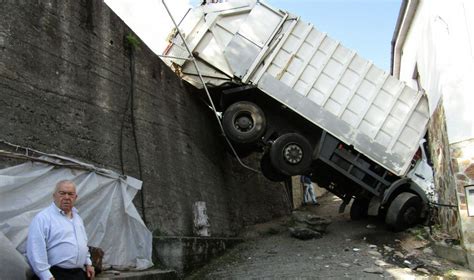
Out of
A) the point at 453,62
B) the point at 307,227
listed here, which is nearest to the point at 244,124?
the point at 307,227

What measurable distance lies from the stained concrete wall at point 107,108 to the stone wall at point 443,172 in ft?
13.4

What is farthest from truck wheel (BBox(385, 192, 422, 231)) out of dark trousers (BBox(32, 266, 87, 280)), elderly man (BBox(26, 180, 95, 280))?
dark trousers (BBox(32, 266, 87, 280))

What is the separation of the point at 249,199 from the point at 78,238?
7549mm

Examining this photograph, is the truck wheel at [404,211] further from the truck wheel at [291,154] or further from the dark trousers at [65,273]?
the dark trousers at [65,273]

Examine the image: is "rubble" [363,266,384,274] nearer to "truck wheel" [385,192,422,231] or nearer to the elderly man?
"truck wheel" [385,192,422,231]

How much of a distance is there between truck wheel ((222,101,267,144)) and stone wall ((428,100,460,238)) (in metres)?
3.22

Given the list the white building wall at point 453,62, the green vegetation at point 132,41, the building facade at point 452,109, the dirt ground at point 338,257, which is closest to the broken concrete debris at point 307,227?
the dirt ground at point 338,257

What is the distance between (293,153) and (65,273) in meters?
6.06

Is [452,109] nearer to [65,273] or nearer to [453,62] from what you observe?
[453,62]

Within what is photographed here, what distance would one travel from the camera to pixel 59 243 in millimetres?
3604

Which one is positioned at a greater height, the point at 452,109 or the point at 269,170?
the point at 452,109

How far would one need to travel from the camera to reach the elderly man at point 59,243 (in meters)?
3.46

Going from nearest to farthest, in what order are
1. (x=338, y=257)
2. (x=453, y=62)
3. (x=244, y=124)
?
(x=453, y=62) → (x=338, y=257) → (x=244, y=124)

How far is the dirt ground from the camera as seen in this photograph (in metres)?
6.88
